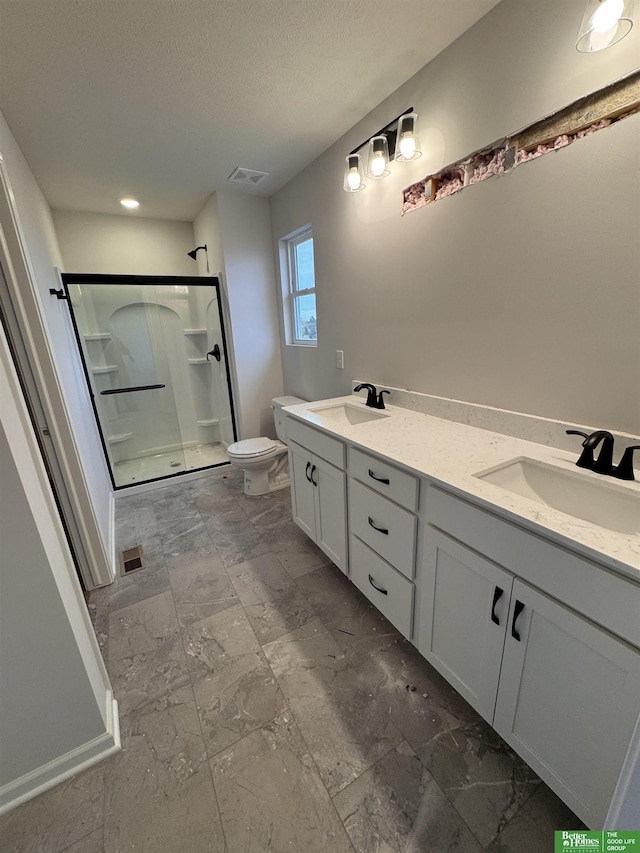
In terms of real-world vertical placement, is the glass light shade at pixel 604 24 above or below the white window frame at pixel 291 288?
above

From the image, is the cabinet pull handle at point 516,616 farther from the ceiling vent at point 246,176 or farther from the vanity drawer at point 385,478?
the ceiling vent at point 246,176

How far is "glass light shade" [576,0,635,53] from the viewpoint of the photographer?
0.90 m

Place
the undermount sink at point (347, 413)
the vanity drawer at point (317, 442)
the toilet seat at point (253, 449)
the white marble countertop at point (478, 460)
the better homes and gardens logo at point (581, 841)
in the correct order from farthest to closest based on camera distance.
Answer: the toilet seat at point (253, 449), the undermount sink at point (347, 413), the vanity drawer at point (317, 442), the white marble countertop at point (478, 460), the better homes and gardens logo at point (581, 841)

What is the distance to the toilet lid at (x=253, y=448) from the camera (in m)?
2.62

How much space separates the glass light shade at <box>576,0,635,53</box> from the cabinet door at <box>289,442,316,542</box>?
171cm

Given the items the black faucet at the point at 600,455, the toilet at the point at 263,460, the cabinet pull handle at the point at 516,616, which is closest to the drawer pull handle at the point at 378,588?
the cabinet pull handle at the point at 516,616

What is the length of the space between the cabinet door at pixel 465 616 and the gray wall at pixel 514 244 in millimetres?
673

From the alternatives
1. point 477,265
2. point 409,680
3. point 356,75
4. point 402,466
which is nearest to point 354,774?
point 409,680

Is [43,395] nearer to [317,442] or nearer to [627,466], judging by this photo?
[317,442]

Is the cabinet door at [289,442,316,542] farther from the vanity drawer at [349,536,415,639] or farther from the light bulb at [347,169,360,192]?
the light bulb at [347,169,360,192]

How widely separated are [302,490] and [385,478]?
0.81 m

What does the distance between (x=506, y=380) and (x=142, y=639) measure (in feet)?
6.48

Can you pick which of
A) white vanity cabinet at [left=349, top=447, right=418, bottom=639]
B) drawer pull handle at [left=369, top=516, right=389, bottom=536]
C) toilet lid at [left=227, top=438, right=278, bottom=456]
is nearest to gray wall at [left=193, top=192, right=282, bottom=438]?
toilet lid at [left=227, top=438, right=278, bottom=456]

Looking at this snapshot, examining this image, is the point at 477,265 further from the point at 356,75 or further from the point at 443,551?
the point at 443,551
